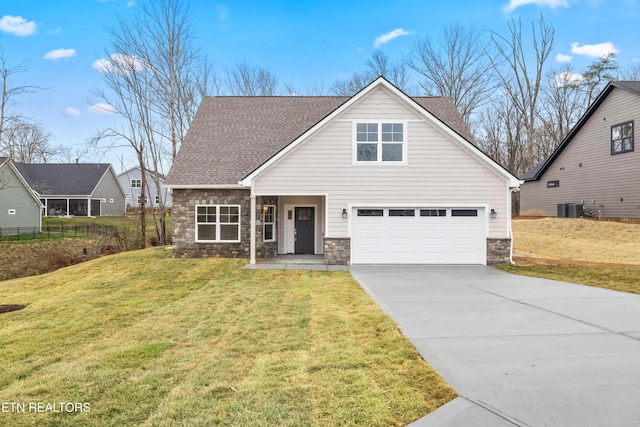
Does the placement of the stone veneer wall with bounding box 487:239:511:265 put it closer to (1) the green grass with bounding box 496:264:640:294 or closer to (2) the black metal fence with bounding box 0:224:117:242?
(1) the green grass with bounding box 496:264:640:294

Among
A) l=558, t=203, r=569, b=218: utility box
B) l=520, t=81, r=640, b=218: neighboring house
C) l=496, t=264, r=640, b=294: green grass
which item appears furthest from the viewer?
l=558, t=203, r=569, b=218: utility box

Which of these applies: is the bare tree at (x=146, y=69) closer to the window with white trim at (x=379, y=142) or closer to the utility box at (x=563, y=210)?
the window with white trim at (x=379, y=142)

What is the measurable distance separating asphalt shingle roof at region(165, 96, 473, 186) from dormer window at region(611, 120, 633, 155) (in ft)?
30.3

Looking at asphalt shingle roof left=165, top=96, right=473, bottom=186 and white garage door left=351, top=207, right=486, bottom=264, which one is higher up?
asphalt shingle roof left=165, top=96, right=473, bottom=186

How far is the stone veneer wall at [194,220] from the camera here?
15250 mm

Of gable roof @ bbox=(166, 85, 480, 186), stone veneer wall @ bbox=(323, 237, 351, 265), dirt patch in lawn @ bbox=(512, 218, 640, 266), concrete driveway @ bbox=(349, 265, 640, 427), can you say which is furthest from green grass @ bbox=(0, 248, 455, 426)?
dirt patch in lawn @ bbox=(512, 218, 640, 266)

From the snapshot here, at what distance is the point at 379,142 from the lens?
14.1 meters

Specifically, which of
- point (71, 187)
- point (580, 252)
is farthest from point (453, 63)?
point (71, 187)

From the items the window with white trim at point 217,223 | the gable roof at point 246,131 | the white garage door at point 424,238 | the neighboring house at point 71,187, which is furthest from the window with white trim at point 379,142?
the neighboring house at point 71,187

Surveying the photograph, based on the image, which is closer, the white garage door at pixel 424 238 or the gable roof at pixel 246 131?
the white garage door at pixel 424 238

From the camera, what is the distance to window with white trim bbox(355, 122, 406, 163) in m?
14.0

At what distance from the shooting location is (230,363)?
465 centimetres

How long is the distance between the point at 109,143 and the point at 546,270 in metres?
22.8

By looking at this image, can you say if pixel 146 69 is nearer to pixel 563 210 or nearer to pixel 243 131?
pixel 243 131
